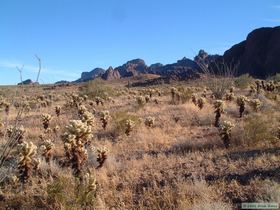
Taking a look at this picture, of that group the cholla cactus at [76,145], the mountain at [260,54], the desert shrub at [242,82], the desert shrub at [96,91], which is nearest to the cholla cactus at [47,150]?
the cholla cactus at [76,145]

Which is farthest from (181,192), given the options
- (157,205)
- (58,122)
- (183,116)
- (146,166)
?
(58,122)

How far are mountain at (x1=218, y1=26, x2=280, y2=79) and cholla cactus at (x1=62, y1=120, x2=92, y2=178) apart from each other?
61079 mm

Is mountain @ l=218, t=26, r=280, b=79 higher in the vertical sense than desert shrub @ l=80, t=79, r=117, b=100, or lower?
higher

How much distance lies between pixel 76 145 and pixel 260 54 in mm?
69134

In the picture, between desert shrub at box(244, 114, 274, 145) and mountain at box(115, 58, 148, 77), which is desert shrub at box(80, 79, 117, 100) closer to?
desert shrub at box(244, 114, 274, 145)

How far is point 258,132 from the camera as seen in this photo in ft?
38.1

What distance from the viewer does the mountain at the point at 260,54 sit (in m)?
69.6

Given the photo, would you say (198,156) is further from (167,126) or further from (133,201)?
(167,126)

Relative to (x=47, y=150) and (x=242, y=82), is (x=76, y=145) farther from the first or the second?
(x=242, y=82)

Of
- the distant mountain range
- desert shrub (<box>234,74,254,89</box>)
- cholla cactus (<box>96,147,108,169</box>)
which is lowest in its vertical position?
cholla cactus (<box>96,147,108,169</box>)

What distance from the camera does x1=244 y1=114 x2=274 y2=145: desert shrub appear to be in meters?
11.4

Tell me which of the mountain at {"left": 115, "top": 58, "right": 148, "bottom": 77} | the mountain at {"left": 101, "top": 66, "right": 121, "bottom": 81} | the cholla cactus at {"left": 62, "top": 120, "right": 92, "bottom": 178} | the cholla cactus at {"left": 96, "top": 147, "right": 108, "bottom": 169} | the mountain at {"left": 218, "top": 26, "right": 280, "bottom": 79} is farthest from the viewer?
the mountain at {"left": 115, "top": 58, "right": 148, "bottom": 77}

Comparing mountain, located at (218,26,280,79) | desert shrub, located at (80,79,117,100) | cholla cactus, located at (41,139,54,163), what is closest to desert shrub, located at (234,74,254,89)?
desert shrub, located at (80,79,117,100)

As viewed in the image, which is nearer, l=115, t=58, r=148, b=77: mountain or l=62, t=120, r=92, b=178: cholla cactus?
l=62, t=120, r=92, b=178: cholla cactus
